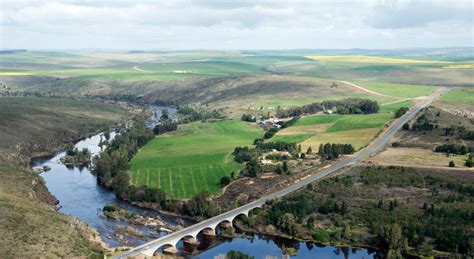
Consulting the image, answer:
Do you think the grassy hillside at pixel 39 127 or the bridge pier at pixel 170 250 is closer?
the bridge pier at pixel 170 250

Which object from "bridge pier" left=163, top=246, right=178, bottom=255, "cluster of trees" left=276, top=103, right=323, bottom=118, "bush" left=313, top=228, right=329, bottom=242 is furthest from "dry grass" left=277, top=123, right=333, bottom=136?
"bridge pier" left=163, top=246, right=178, bottom=255

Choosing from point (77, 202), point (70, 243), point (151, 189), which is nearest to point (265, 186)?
point (151, 189)

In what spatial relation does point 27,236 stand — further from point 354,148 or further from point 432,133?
point 432,133

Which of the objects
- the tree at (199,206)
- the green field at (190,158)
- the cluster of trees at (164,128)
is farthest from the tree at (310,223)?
the cluster of trees at (164,128)

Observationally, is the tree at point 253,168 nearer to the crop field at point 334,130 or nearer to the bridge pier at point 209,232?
the crop field at point 334,130

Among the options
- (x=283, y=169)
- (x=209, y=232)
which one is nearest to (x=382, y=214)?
Answer: (x=209, y=232)

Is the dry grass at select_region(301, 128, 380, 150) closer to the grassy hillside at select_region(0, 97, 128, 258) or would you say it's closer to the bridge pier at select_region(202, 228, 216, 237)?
the bridge pier at select_region(202, 228, 216, 237)
